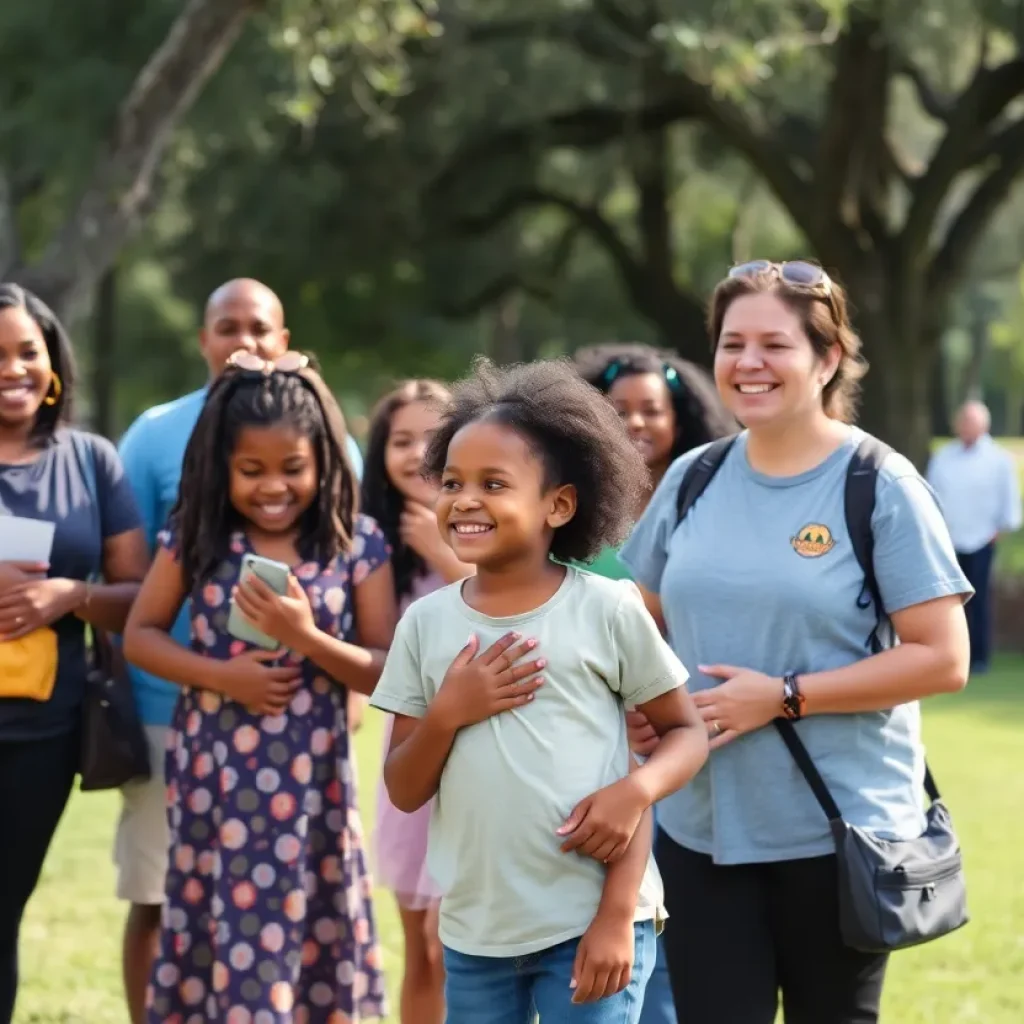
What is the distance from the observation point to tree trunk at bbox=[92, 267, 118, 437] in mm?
28828

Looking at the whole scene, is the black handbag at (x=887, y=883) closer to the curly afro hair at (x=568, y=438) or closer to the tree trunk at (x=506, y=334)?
the curly afro hair at (x=568, y=438)

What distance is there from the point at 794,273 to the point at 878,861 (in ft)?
3.99

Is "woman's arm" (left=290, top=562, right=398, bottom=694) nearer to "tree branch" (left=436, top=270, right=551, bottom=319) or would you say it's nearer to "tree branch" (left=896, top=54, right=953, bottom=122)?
"tree branch" (left=896, top=54, right=953, bottom=122)

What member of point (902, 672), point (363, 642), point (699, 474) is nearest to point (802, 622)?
point (902, 672)

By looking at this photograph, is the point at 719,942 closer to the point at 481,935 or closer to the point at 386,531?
the point at 481,935

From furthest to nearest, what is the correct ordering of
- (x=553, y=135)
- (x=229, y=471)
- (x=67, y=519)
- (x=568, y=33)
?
(x=553, y=135) → (x=568, y=33) → (x=67, y=519) → (x=229, y=471)

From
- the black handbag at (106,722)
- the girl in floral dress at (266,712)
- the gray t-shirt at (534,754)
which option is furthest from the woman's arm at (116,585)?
the gray t-shirt at (534,754)

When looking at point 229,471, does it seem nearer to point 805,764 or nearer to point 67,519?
point 67,519

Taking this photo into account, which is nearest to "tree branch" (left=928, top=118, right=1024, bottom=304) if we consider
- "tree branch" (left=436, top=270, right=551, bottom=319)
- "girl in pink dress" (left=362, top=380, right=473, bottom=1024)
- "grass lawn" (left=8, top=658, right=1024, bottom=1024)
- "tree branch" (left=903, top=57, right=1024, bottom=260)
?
"tree branch" (left=903, top=57, right=1024, bottom=260)

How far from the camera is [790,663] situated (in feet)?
11.8

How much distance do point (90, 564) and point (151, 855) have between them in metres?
0.94

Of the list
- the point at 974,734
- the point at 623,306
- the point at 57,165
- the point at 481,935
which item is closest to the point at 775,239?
the point at 623,306

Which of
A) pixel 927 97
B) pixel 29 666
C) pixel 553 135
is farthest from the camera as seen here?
pixel 553 135

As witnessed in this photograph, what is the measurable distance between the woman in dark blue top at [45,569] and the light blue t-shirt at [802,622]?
1621 mm
